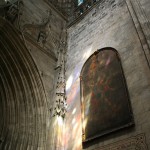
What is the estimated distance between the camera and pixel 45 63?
8555 mm

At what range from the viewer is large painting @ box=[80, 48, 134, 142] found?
209 inches

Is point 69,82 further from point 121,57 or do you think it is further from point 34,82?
point 121,57

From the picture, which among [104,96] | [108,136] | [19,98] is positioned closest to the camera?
[108,136]

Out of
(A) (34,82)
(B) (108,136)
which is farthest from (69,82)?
(B) (108,136)

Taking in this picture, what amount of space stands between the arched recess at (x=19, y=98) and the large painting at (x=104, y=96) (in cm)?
155

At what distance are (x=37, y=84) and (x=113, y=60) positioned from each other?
2.88m

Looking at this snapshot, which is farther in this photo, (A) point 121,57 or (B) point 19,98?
(B) point 19,98

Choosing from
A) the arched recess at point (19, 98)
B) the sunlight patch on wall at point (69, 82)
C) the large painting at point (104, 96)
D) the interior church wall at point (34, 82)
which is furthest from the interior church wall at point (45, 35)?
the large painting at point (104, 96)

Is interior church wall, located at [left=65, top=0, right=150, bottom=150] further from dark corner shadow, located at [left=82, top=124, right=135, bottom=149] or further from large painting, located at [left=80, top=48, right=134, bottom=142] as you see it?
large painting, located at [left=80, top=48, right=134, bottom=142]

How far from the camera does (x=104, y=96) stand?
20.0 ft

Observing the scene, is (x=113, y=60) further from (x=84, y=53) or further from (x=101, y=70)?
(x=84, y=53)

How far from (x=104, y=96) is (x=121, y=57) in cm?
131

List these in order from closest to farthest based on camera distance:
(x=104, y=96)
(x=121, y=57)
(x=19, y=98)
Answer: (x=104, y=96), (x=121, y=57), (x=19, y=98)

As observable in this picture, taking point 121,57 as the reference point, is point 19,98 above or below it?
below
